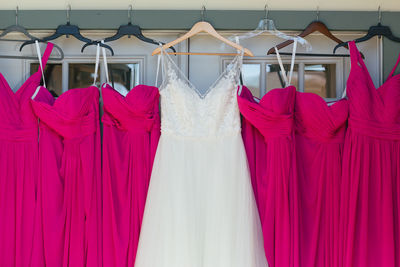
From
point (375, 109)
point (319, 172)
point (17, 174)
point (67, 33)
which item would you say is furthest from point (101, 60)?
point (375, 109)

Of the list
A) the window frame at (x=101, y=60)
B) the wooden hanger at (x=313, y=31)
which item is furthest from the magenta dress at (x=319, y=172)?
the window frame at (x=101, y=60)

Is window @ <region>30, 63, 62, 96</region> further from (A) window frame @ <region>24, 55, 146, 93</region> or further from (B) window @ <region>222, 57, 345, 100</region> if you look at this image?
(B) window @ <region>222, 57, 345, 100</region>

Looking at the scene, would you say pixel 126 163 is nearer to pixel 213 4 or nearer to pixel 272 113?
pixel 272 113

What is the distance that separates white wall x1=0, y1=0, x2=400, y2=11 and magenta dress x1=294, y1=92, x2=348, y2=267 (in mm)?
494

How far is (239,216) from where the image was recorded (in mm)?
1862

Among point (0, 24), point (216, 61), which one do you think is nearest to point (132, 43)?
point (216, 61)

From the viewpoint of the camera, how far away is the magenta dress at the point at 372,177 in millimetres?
1866

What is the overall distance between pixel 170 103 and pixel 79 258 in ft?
2.54

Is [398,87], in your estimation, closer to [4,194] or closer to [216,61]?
[216,61]

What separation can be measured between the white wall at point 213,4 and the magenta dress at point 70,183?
465mm

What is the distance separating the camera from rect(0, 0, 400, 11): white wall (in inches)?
84.4

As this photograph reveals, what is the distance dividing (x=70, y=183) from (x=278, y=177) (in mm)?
905

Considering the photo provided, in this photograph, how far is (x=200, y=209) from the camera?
6.24ft

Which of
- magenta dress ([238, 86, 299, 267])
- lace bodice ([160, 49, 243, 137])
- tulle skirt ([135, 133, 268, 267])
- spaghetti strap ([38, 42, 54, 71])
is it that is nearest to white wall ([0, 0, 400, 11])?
spaghetti strap ([38, 42, 54, 71])
